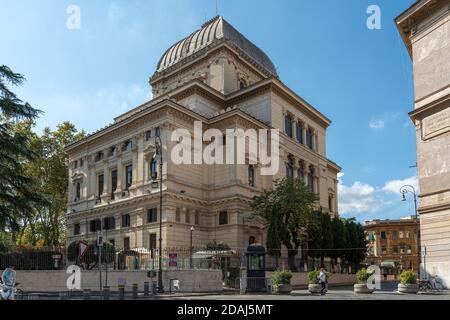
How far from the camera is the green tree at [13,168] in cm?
2723

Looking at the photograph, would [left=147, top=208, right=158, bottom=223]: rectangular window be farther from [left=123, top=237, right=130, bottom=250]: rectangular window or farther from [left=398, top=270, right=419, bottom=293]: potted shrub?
[left=398, top=270, right=419, bottom=293]: potted shrub

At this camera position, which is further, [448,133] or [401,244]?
[401,244]

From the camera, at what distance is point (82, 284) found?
32.0 metres

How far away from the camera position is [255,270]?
1142 inches

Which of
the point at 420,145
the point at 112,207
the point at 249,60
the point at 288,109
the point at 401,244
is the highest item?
the point at 249,60

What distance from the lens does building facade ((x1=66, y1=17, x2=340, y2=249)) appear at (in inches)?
1836

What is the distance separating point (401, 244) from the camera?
9862 cm

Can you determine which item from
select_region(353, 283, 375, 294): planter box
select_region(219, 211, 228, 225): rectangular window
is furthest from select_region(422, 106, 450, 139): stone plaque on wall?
select_region(219, 211, 228, 225): rectangular window

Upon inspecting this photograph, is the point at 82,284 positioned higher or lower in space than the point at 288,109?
lower
